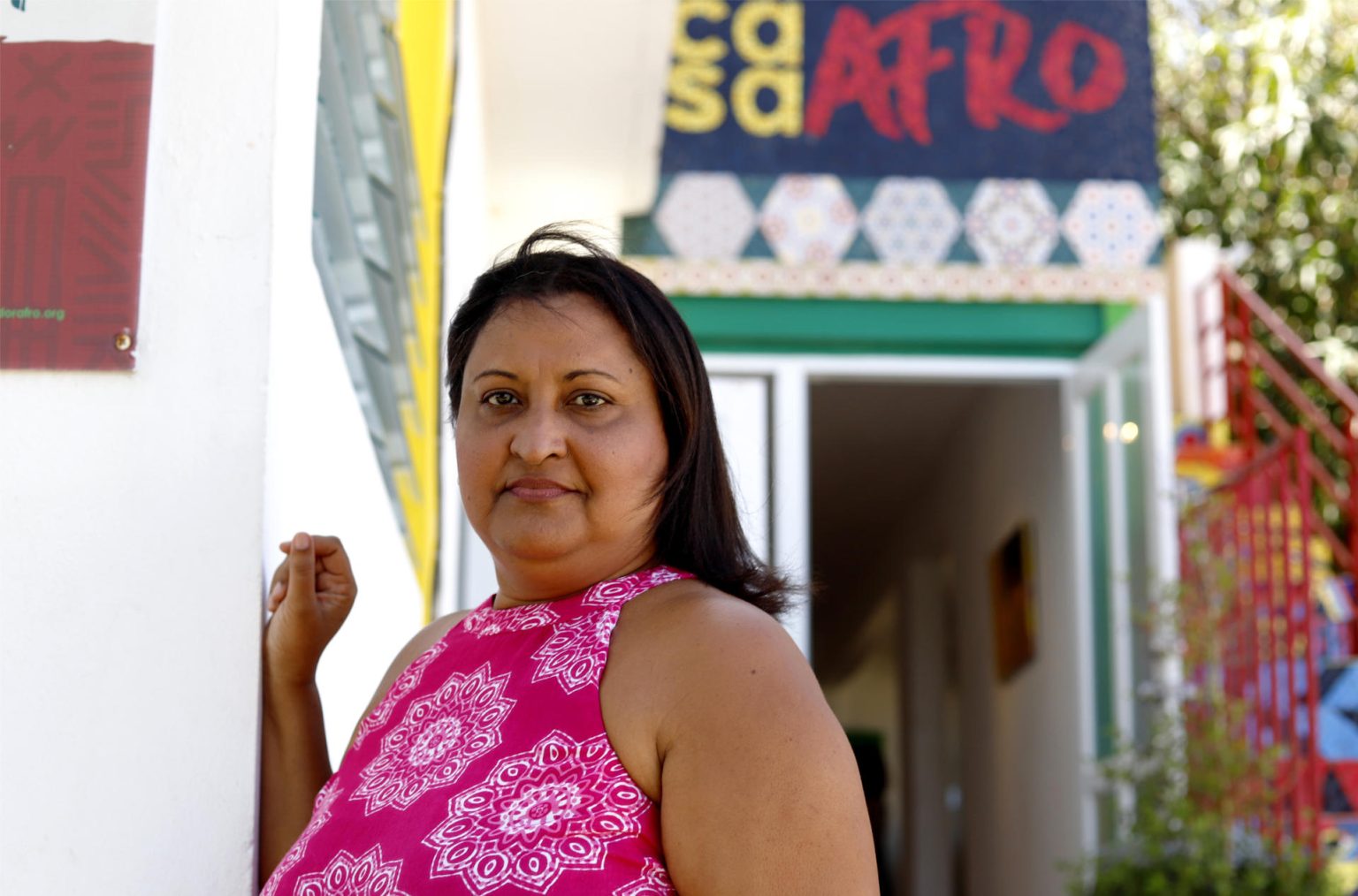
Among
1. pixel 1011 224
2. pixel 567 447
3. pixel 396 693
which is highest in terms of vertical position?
pixel 1011 224

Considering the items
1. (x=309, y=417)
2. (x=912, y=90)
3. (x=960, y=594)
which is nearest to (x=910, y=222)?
(x=912, y=90)

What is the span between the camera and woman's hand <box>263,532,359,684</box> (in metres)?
1.49

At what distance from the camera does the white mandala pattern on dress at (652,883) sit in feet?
3.96

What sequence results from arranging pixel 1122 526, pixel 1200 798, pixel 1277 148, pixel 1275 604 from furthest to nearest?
pixel 1277 148 → pixel 1122 526 → pixel 1275 604 → pixel 1200 798

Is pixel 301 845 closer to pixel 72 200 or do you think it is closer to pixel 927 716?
pixel 72 200

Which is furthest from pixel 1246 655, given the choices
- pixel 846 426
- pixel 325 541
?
pixel 325 541

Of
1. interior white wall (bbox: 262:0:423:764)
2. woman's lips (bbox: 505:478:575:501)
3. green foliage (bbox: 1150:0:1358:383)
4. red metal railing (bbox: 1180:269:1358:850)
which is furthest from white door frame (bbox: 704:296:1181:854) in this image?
woman's lips (bbox: 505:478:575:501)

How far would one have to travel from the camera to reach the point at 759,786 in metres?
1.19

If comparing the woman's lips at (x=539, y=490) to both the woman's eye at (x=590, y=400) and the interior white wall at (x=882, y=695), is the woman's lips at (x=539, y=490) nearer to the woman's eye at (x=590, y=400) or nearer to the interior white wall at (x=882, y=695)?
the woman's eye at (x=590, y=400)

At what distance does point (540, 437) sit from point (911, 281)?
4232 millimetres

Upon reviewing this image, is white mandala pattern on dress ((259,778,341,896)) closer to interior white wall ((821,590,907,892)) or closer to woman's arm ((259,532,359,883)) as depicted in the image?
woman's arm ((259,532,359,883))

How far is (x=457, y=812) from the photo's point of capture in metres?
1.23

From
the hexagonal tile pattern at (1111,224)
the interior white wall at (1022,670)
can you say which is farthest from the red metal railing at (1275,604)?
the hexagonal tile pattern at (1111,224)

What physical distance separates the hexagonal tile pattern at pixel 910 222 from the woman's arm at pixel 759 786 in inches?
172
